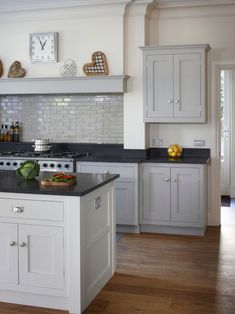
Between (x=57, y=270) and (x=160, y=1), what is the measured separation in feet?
12.4

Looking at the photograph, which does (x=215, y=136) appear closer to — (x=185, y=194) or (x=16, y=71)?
(x=185, y=194)

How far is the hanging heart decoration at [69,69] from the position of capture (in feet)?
20.2

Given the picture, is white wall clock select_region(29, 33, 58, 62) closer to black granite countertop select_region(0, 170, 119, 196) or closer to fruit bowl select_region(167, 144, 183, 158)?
fruit bowl select_region(167, 144, 183, 158)

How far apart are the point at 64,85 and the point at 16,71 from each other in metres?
0.73

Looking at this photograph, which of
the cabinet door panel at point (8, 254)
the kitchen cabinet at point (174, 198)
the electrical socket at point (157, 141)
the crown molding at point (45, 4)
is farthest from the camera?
the electrical socket at point (157, 141)

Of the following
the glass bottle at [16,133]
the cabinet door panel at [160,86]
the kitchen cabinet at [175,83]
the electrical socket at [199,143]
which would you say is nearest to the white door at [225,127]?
the electrical socket at [199,143]

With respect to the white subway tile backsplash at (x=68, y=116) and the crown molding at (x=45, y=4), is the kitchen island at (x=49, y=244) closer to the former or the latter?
the white subway tile backsplash at (x=68, y=116)

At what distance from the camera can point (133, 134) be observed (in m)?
6.07

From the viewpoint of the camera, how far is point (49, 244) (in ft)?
11.2

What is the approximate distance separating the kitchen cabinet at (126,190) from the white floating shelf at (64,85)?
3.14 feet

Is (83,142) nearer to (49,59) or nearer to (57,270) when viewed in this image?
(49,59)

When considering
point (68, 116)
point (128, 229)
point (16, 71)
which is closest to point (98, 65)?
point (68, 116)

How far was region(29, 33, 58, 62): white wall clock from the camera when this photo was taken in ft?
20.4

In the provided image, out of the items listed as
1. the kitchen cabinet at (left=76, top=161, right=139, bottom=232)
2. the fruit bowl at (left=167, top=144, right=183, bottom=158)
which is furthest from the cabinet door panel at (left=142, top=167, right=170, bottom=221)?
the fruit bowl at (left=167, top=144, right=183, bottom=158)
